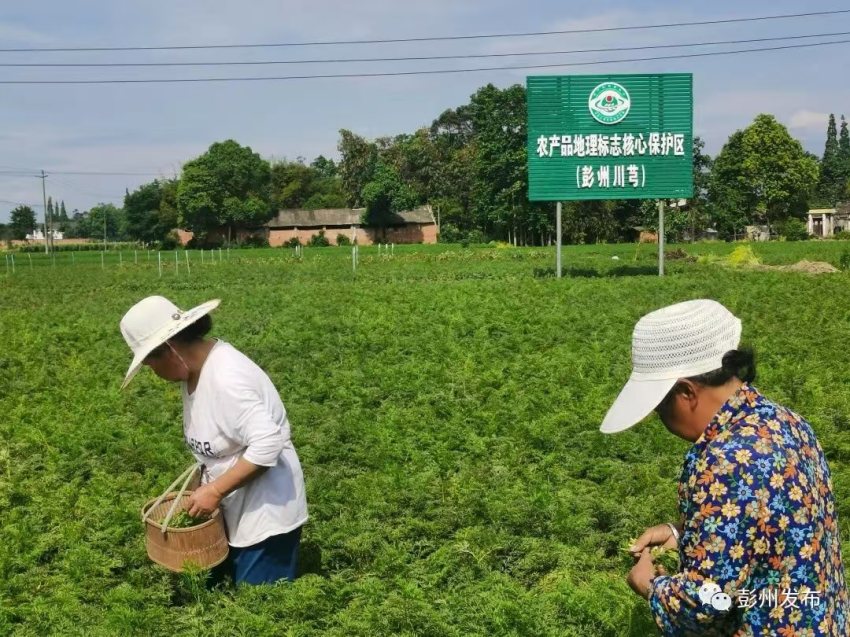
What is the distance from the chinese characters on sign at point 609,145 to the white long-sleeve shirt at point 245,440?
1839cm

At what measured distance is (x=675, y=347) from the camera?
2.09 metres

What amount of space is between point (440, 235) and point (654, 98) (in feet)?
150

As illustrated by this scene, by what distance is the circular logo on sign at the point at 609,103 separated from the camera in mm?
20594

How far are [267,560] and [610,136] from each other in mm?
18918

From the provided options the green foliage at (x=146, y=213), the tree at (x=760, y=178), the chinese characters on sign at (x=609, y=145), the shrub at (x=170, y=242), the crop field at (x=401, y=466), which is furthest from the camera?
the green foliage at (x=146, y=213)

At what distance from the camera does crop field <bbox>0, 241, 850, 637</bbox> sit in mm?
3666

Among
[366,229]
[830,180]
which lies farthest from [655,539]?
[830,180]

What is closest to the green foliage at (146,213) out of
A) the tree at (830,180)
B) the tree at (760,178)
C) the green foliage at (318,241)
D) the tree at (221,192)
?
the tree at (221,192)

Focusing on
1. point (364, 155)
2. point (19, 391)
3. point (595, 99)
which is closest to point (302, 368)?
point (19, 391)

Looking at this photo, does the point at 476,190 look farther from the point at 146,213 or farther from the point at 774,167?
the point at 146,213

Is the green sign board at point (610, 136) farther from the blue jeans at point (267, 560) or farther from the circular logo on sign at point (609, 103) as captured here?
the blue jeans at point (267, 560)

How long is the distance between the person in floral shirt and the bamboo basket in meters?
1.98

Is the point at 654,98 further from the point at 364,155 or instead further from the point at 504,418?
the point at 364,155

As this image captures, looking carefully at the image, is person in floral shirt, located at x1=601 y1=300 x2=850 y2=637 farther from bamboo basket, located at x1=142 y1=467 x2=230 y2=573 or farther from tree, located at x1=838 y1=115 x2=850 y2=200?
tree, located at x1=838 y1=115 x2=850 y2=200
